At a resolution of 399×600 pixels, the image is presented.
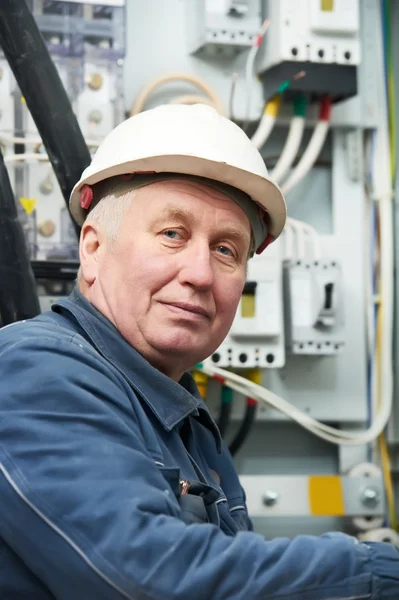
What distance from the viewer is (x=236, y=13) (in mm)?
2305

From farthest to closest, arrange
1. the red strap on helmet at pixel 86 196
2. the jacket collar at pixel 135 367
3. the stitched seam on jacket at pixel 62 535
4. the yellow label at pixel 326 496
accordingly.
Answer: the yellow label at pixel 326 496 → the red strap on helmet at pixel 86 196 → the jacket collar at pixel 135 367 → the stitched seam on jacket at pixel 62 535

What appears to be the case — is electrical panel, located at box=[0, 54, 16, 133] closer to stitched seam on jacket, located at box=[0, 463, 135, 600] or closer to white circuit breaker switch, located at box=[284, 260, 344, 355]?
white circuit breaker switch, located at box=[284, 260, 344, 355]

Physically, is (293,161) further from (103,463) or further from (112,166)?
(103,463)

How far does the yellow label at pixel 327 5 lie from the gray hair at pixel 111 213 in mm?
1214

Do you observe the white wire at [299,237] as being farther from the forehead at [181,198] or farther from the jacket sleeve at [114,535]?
the jacket sleeve at [114,535]

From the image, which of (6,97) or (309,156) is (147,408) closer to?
(6,97)

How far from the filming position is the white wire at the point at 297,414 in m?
2.24

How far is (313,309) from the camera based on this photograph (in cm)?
228

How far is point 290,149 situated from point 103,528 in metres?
1.62

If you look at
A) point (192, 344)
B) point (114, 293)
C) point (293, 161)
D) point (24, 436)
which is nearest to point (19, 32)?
point (114, 293)

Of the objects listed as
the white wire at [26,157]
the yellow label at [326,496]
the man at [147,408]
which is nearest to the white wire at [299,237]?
the yellow label at [326,496]

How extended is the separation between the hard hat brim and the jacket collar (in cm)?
22

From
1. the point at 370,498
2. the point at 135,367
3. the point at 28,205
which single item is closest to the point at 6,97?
the point at 28,205

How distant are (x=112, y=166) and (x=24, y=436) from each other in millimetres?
497
